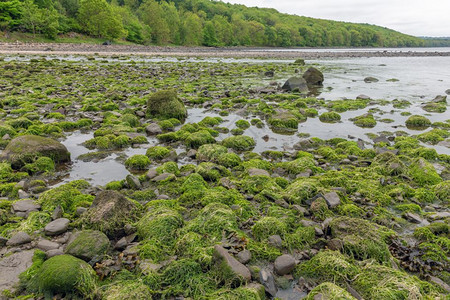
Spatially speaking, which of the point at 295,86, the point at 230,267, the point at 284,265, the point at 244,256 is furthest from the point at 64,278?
the point at 295,86

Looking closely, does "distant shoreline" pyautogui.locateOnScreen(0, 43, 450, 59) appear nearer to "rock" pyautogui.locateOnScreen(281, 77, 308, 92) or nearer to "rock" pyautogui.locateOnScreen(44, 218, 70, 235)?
"rock" pyautogui.locateOnScreen(281, 77, 308, 92)

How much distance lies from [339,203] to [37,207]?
6530 mm

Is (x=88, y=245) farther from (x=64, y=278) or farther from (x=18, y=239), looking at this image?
(x=18, y=239)

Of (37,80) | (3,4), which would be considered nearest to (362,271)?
(37,80)

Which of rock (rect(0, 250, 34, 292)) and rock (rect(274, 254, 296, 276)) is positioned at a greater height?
rock (rect(274, 254, 296, 276))

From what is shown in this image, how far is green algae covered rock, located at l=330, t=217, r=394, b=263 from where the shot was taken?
485cm

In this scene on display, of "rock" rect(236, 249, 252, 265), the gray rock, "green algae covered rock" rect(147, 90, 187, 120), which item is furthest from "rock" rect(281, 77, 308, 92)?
the gray rock

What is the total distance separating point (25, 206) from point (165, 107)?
8.55 metres

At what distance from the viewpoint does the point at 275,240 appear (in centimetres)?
526

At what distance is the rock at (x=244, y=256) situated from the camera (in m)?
4.72

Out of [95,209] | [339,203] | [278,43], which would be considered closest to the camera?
[95,209]

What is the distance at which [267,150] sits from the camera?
9.98 meters

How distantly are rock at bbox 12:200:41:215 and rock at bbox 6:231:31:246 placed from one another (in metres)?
0.90

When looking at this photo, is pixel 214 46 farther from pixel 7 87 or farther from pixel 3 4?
pixel 7 87
